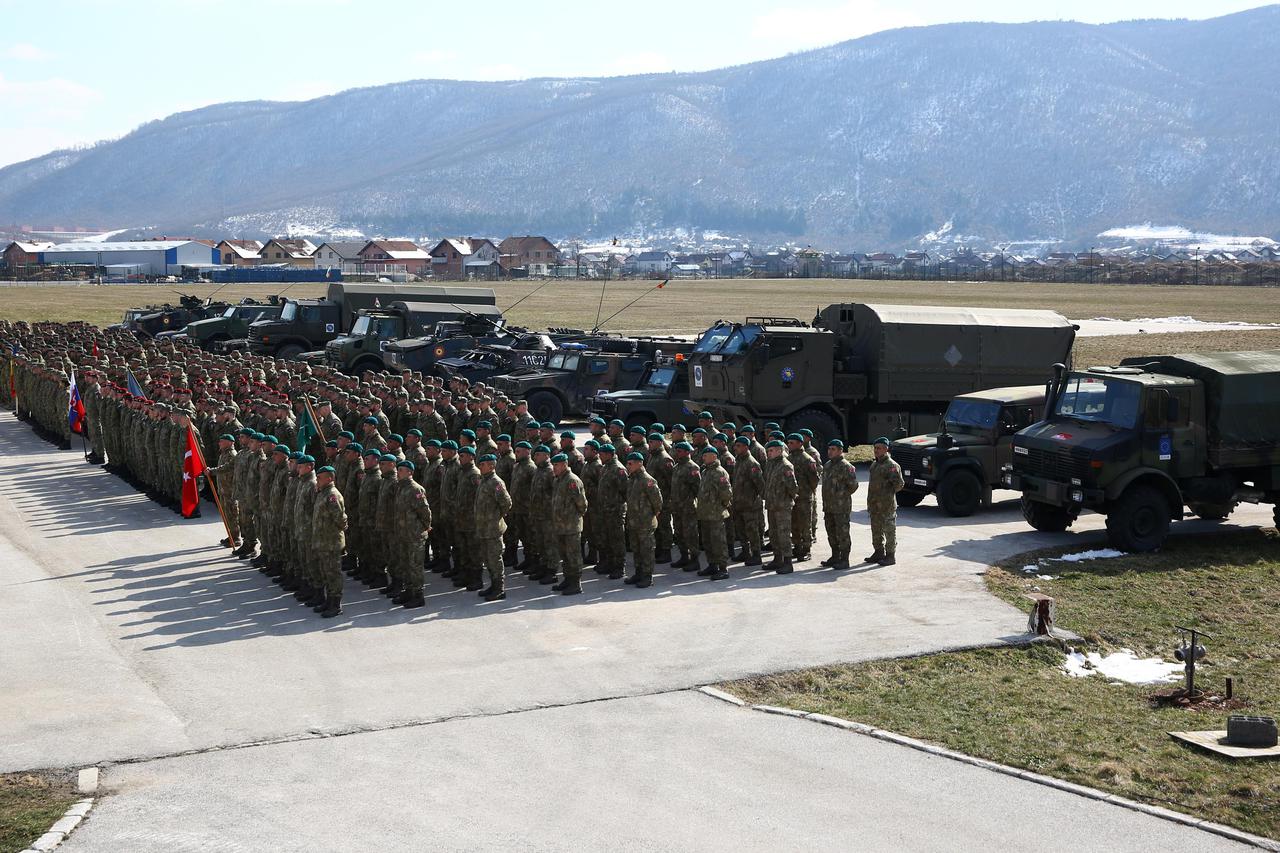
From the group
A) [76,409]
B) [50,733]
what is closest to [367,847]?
[50,733]

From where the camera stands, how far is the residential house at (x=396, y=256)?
15112 centimetres

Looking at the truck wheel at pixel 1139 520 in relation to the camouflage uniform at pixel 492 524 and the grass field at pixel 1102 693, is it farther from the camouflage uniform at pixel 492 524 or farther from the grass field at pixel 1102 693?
the camouflage uniform at pixel 492 524

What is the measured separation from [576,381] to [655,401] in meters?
3.85

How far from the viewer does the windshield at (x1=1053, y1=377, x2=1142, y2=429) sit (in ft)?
50.3

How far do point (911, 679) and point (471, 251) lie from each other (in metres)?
168

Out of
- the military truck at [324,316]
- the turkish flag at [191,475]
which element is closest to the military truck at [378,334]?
the military truck at [324,316]

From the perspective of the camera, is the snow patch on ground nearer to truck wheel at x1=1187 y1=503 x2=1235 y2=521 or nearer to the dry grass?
truck wheel at x1=1187 y1=503 x2=1235 y2=521

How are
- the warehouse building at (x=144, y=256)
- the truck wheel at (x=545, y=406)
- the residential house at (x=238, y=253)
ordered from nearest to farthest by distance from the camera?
the truck wheel at (x=545, y=406) → the warehouse building at (x=144, y=256) → the residential house at (x=238, y=253)

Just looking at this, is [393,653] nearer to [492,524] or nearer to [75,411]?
[492,524]

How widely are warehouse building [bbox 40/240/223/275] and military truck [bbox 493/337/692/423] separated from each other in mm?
109566

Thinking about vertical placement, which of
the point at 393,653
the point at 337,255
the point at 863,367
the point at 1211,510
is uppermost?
the point at 337,255

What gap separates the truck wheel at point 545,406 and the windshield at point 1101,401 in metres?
12.0

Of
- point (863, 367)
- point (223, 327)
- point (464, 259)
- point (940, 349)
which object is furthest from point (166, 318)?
point (464, 259)

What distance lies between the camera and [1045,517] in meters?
16.3
